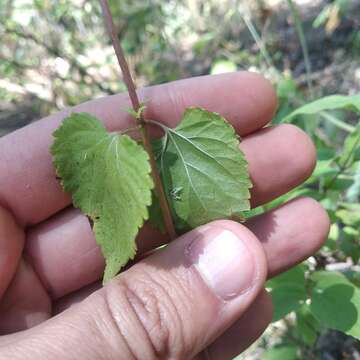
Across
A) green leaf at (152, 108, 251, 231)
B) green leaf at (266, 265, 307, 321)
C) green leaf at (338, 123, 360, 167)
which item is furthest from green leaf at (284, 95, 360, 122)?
green leaf at (266, 265, 307, 321)

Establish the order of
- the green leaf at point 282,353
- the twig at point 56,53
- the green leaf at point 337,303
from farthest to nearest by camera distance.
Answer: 1. the twig at point 56,53
2. the green leaf at point 282,353
3. the green leaf at point 337,303

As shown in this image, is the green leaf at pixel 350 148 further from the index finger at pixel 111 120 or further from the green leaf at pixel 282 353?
the green leaf at pixel 282 353

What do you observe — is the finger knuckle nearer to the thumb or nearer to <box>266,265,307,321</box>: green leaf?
the thumb

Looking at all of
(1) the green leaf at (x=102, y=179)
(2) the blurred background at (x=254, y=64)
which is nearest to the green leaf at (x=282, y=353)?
(2) the blurred background at (x=254, y=64)

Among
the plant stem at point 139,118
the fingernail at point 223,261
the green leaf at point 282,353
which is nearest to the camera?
the plant stem at point 139,118

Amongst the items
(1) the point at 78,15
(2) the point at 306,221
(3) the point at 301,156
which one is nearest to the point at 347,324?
(2) the point at 306,221

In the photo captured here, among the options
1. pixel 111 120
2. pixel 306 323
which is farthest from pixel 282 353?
pixel 111 120

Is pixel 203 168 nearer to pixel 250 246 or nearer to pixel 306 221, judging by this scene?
pixel 250 246
